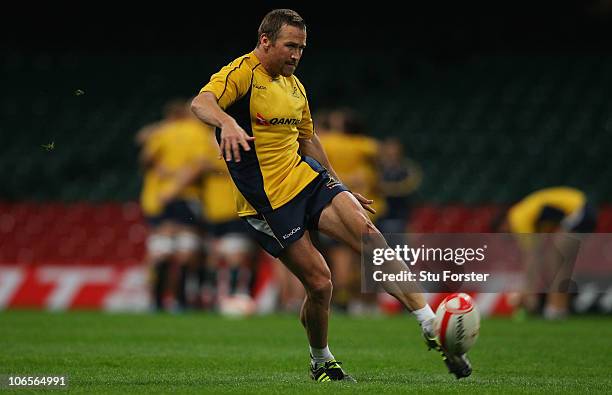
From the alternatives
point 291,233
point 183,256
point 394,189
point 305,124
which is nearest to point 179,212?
point 183,256

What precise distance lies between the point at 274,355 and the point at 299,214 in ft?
7.10

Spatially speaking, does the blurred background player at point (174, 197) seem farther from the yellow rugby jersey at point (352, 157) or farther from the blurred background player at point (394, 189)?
the blurred background player at point (394, 189)

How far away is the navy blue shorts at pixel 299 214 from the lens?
693 centimetres

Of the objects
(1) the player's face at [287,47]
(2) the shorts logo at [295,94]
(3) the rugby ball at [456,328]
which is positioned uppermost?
(1) the player's face at [287,47]

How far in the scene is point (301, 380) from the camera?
702cm

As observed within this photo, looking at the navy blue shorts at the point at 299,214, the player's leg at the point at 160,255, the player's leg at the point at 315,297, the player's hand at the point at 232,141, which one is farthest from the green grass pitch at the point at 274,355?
the player's leg at the point at 160,255

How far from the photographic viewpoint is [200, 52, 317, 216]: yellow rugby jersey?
6977mm

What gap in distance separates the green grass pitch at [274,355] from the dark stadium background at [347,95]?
16.4 ft

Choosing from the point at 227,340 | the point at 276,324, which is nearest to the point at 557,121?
the point at 276,324

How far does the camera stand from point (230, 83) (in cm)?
683

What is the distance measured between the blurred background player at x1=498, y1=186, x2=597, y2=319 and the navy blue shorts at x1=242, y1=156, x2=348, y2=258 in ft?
25.4

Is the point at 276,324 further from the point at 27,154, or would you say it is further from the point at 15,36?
the point at 15,36

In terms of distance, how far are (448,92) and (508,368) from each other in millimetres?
15268

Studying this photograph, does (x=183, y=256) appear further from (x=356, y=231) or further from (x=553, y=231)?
(x=356, y=231)
